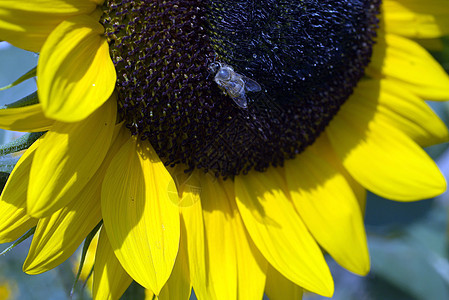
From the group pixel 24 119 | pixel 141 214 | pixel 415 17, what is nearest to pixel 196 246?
pixel 141 214

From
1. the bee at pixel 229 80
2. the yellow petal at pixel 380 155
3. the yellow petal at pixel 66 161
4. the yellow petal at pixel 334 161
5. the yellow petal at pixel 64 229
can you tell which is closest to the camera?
the yellow petal at pixel 66 161

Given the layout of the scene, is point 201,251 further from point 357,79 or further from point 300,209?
point 357,79

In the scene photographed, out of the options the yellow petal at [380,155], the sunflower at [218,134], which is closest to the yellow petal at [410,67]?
the sunflower at [218,134]

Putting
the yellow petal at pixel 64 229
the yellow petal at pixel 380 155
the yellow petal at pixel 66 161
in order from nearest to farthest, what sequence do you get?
the yellow petal at pixel 66 161 → the yellow petal at pixel 64 229 → the yellow petal at pixel 380 155

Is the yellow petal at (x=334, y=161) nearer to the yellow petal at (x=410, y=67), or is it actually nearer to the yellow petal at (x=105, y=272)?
the yellow petal at (x=410, y=67)

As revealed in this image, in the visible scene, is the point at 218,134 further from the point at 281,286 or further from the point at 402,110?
the point at 402,110

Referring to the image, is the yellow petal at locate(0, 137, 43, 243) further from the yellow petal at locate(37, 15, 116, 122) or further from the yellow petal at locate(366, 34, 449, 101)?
the yellow petal at locate(366, 34, 449, 101)

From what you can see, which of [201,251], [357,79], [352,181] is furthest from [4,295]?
[357,79]
